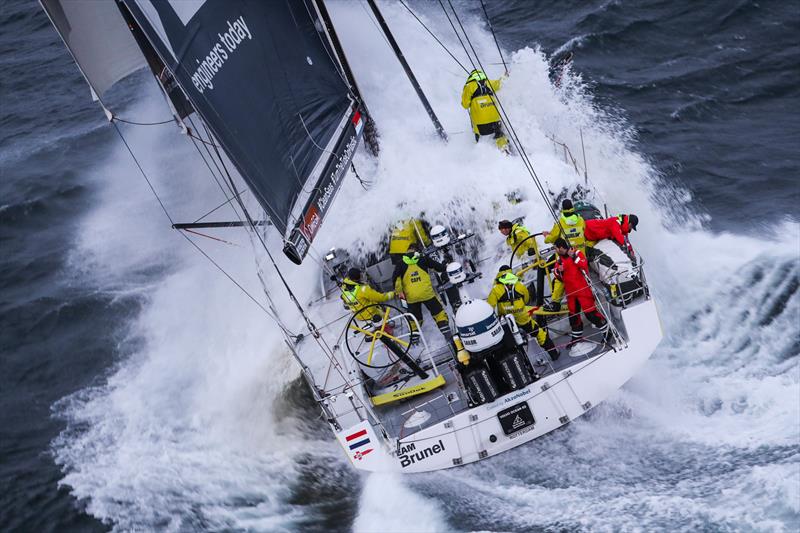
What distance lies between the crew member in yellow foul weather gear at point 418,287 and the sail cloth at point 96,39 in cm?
399

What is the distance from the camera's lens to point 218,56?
7.98m

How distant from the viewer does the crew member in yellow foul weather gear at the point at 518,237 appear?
9.33m

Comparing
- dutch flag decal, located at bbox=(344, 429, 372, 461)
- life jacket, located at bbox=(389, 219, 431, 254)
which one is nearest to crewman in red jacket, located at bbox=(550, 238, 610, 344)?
life jacket, located at bbox=(389, 219, 431, 254)

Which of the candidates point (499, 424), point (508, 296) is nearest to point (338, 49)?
point (508, 296)

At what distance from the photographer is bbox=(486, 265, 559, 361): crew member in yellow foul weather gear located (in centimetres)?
843

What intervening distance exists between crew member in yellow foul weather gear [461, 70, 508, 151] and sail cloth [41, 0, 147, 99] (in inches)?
180

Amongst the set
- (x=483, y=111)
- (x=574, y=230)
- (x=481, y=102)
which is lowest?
(x=574, y=230)

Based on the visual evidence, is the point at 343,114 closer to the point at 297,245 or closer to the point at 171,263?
the point at 297,245

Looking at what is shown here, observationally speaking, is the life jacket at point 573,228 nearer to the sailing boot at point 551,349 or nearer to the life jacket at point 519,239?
the life jacket at point 519,239

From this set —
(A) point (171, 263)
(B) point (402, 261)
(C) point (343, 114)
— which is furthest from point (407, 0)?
(B) point (402, 261)

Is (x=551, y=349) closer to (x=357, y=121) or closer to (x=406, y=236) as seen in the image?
(x=406, y=236)

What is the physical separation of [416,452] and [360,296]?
1.95 meters

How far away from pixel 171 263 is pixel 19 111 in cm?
1007

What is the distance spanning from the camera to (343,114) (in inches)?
400
